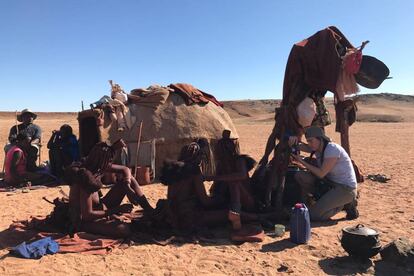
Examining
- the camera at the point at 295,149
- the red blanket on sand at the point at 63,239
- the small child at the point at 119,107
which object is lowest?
the red blanket on sand at the point at 63,239

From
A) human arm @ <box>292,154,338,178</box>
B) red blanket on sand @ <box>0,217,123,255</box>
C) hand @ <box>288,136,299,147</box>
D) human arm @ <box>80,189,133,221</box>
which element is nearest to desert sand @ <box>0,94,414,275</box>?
red blanket on sand @ <box>0,217,123,255</box>

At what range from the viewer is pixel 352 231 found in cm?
463

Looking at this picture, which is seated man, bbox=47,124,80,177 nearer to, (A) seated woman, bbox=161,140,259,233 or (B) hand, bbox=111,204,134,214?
(B) hand, bbox=111,204,134,214

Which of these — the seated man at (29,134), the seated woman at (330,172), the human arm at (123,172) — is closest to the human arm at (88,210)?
the human arm at (123,172)

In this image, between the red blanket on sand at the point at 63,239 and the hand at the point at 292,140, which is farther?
the hand at the point at 292,140

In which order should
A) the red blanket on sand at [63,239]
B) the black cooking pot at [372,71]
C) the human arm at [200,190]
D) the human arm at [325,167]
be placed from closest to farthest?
the red blanket on sand at [63,239], the human arm at [200,190], the human arm at [325,167], the black cooking pot at [372,71]

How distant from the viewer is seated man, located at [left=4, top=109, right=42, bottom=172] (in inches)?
378

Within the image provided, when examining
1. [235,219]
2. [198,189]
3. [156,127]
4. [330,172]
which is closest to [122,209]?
[198,189]

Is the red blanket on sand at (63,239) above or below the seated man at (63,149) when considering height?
below

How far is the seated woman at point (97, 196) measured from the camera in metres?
5.11

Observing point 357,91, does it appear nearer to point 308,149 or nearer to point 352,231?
point 308,149

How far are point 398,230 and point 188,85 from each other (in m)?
6.52

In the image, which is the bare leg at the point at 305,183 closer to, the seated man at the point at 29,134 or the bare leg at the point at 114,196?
the bare leg at the point at 114,196

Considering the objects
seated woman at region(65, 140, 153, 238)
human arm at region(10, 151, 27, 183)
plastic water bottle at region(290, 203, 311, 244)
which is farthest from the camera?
human arm at region(10, 151, 27, 183)
